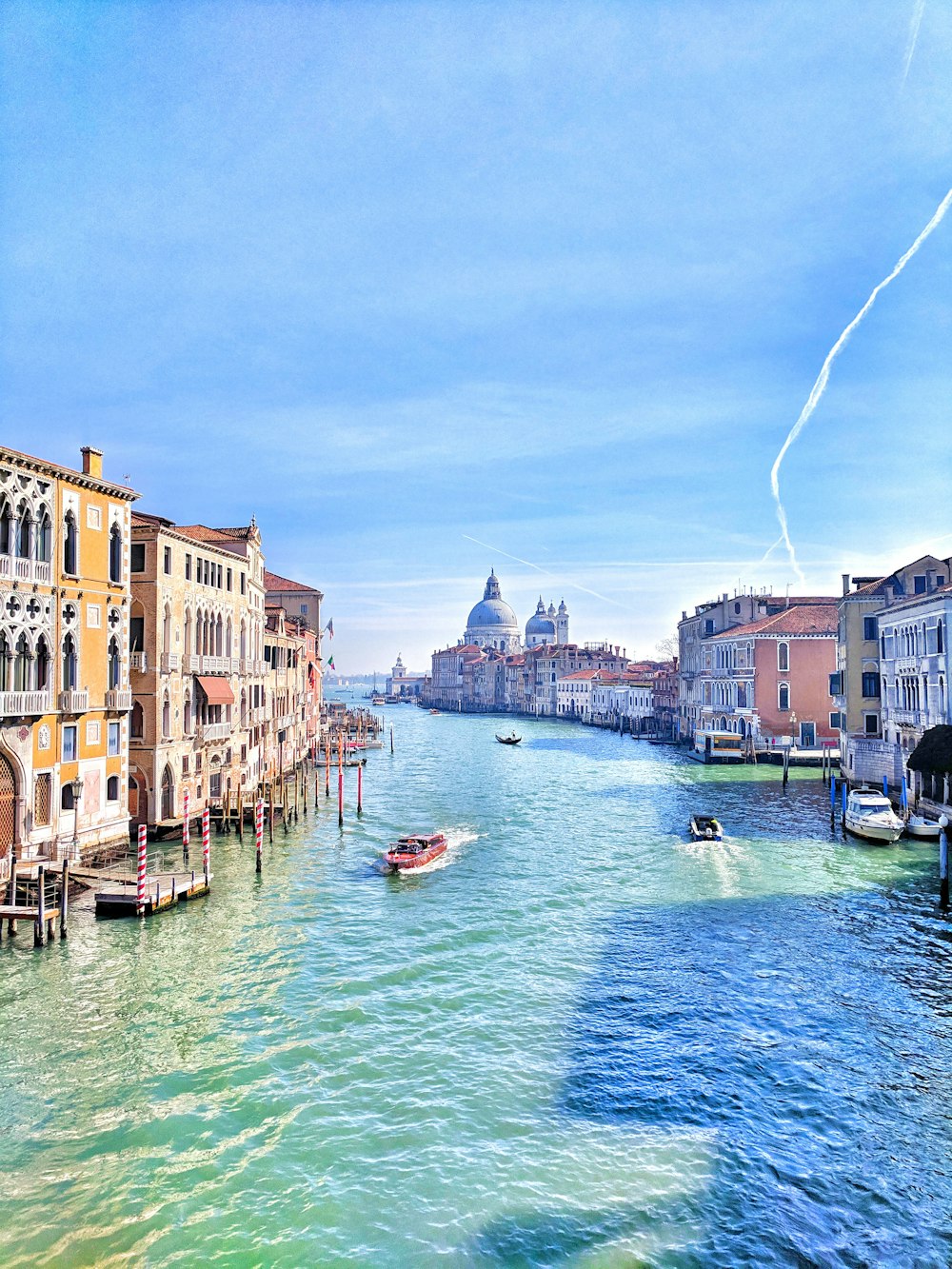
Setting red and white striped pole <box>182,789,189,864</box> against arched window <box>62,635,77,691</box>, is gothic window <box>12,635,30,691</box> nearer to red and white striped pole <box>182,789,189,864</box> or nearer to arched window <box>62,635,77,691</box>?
arched window <box>62,635,77,691</box>

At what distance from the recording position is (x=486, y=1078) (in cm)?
1302

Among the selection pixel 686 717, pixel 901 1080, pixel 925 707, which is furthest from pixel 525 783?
pixel 901 1080

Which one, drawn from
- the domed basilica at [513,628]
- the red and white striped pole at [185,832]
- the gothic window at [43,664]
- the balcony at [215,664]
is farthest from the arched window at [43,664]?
the domed basilica at [513,628]

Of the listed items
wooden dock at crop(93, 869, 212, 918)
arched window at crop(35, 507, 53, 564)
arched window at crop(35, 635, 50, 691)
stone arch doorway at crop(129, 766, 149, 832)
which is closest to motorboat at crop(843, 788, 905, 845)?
wooden dock at crop(93, 869, 212, 918)

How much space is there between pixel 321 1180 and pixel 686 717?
7171cm

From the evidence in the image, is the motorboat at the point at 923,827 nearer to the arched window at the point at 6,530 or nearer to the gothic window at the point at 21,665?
the gothic window at the point at 21,665

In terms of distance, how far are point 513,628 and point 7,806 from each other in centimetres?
17775

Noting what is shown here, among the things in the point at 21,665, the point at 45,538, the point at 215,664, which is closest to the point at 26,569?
the point at 45,538

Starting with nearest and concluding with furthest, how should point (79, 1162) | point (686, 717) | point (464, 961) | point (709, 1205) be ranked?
point (709, 1205)
point (79, 1162)
point (464, 961)
point (686, 717)

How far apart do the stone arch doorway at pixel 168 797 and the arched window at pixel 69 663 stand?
6248mm

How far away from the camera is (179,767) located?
3014 cm

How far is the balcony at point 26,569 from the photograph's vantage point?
830 inches

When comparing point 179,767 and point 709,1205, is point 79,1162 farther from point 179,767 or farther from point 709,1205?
point 179,767

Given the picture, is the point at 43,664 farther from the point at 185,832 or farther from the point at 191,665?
the point at 191,665
